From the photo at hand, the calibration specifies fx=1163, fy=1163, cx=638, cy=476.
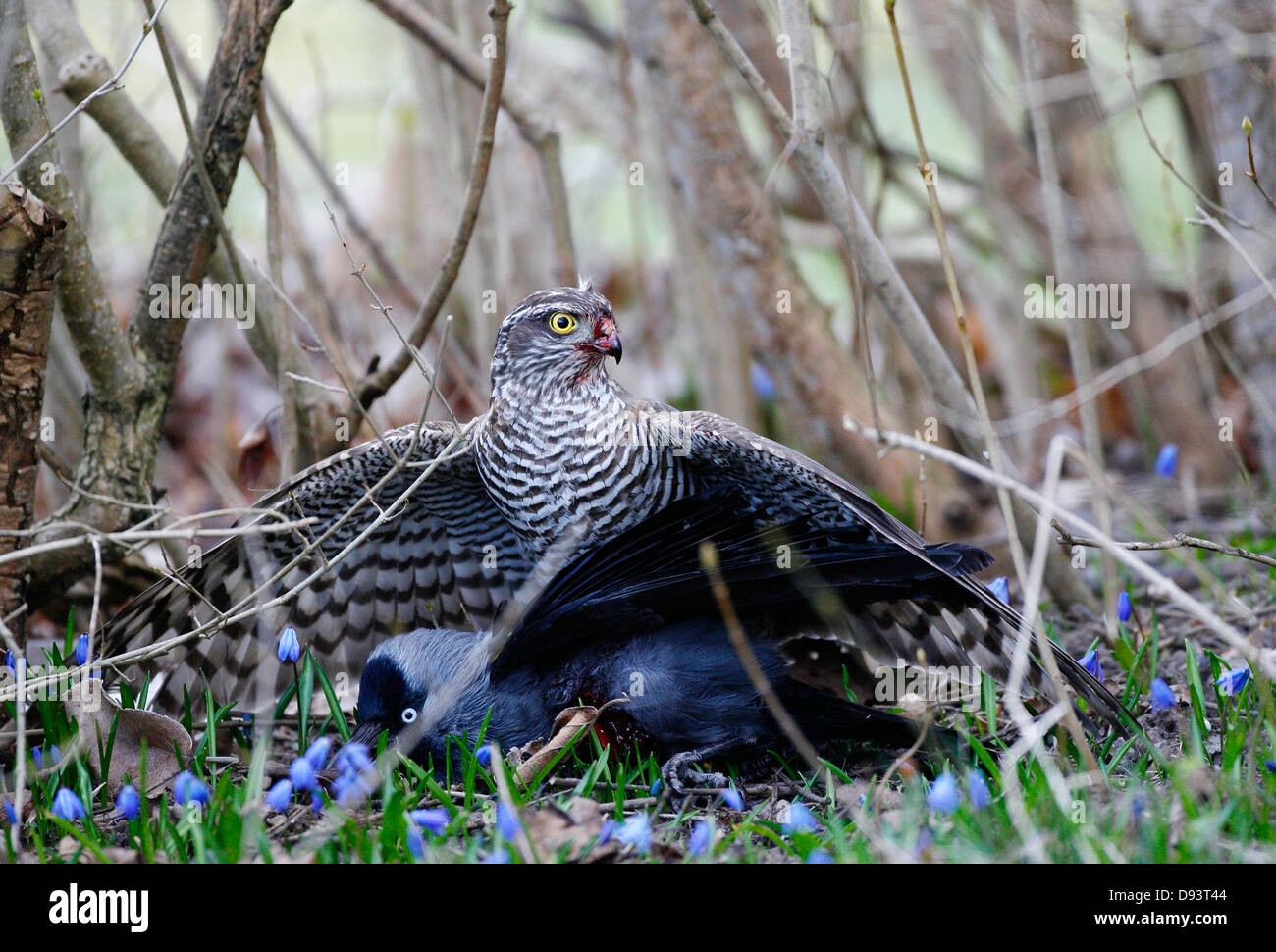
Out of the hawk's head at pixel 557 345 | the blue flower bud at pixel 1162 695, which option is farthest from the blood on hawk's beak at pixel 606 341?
the blue flower bud at pixel 1162 695

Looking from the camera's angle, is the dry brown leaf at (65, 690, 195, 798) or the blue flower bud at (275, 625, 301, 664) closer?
the dry brown leaf at (65, 690, 195, 798)

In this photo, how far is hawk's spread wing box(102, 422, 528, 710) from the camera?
337 cm

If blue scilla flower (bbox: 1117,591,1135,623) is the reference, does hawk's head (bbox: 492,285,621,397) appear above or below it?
above

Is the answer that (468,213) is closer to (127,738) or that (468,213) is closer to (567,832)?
(127,738)

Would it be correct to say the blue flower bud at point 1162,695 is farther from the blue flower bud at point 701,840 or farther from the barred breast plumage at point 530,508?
the blue flower bud at point 701,840

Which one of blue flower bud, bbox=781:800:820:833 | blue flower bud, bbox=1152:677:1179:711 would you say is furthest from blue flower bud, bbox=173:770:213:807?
blue flower bud, bbox=1152:677:1179:711

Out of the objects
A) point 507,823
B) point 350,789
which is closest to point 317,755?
point 350,789

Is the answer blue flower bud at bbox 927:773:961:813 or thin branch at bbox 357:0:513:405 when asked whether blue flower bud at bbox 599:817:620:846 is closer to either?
blue flower bud at bbox 927:773:961:813

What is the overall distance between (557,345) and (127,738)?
158cm

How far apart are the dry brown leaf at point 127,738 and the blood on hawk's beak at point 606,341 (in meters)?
1.54

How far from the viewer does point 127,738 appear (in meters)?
3.03
